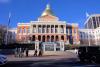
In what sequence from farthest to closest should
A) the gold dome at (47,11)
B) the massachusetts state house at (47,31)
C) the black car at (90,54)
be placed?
the gold dome at (47,11) → the massachusetts state house at (47,31) → the black car at (90,54)

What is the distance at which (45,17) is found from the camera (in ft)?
351

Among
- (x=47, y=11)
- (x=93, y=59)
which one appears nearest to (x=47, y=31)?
(x=47, y=11)

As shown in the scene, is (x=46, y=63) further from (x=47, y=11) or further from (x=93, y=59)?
(x=47, y=11)

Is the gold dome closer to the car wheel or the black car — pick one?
the black car

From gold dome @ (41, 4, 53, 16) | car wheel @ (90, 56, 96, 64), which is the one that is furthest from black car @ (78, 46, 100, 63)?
gold dome @ (41, 4, 53, 16)

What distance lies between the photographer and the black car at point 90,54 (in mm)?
23820

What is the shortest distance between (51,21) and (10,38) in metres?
26.9

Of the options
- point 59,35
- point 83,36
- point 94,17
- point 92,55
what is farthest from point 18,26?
point 92,55

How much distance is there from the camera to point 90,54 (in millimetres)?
24500

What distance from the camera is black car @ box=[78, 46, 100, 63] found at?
2382 centimetres

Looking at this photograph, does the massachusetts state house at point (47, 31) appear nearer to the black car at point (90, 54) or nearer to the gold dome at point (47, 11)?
the gold dome at point (47, 11)

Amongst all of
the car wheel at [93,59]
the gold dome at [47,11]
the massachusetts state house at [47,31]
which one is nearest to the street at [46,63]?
the car wheel at [93,59]

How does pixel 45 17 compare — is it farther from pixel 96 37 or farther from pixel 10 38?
pixel 96 37

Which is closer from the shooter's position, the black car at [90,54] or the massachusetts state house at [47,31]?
the black car at [90,54]
